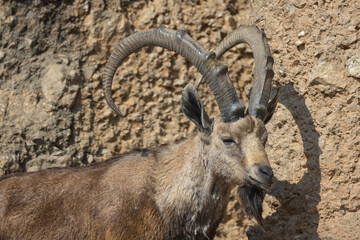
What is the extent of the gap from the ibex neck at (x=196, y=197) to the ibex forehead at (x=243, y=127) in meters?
0.31

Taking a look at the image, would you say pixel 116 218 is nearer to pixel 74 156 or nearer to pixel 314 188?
pixel 74 156

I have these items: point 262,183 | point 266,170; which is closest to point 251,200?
point 262,183

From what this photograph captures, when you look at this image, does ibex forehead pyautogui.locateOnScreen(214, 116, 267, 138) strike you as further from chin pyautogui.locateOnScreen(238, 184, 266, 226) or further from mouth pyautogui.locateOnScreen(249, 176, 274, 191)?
chin pyautogui.locateOnScreen(238, 184, 266, 226)

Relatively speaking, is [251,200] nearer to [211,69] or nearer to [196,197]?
[196,197]

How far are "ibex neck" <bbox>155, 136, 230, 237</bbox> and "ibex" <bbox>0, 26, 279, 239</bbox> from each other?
11 mm

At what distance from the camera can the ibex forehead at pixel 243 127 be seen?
5.70m

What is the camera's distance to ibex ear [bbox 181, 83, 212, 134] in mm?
5902

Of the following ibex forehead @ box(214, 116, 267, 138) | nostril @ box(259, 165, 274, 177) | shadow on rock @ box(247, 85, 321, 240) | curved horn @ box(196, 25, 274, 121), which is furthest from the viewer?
shadow on rock @ box(247, 85, 321, 240)

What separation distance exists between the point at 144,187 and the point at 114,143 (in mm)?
1673

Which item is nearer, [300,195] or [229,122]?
[229,122]

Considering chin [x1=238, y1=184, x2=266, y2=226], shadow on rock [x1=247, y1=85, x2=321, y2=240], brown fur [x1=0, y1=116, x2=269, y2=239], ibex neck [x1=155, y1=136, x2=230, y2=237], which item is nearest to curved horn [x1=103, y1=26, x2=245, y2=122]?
brown fur [x1=0, y1=116, x2=269, y2=239]

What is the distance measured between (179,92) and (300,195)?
2.23m

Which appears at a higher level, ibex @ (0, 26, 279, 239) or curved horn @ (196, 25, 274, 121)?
curved horn @ (196, 25, 274, 121)

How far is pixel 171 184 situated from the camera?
6051 millimetres
